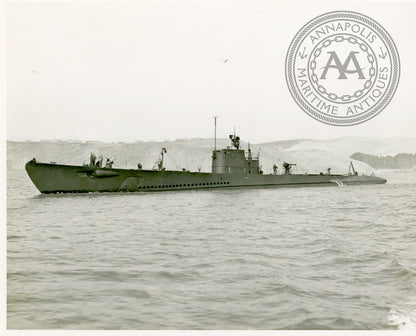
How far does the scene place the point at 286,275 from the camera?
8.60 m

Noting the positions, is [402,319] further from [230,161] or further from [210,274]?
[230,161]

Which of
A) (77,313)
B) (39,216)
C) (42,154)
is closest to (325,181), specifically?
(39,216)

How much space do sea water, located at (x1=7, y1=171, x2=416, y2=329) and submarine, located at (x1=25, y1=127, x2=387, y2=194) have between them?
36.5 feet

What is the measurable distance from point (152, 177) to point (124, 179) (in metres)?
2.10

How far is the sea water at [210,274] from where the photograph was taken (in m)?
6.83

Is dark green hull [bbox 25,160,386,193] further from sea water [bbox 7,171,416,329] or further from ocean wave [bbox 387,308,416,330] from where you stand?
ocean wave [bbox 387,308,416,330]

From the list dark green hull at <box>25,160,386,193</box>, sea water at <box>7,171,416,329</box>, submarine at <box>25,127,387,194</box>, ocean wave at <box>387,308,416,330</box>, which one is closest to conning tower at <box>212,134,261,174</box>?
submarine at <box>25,127,387,194</box>

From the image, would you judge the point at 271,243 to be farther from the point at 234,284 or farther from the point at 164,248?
the point at 234,284

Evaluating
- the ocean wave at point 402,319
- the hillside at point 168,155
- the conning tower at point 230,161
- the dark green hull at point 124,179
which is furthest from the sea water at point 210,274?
the hillside at point 168,155

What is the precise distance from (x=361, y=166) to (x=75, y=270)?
11804 centimetres

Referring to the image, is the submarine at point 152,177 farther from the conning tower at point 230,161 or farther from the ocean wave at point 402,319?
the ocean wave at point 402,319

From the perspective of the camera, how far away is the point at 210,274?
8.59 m

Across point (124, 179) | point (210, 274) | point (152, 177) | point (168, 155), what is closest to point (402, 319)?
point (210, 274)

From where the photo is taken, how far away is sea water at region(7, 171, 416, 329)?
22.4 ft
